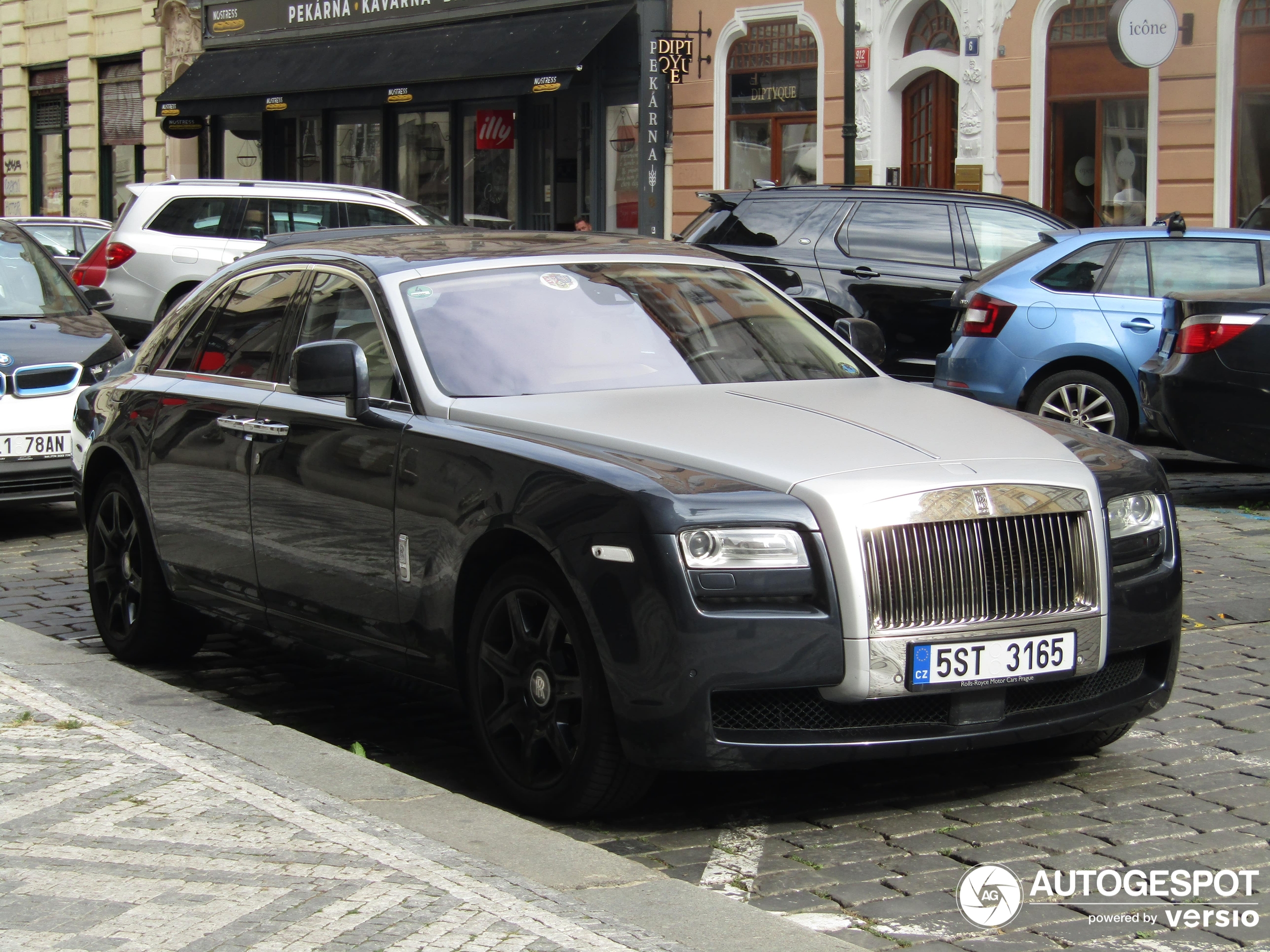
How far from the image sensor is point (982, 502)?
454 centimetres

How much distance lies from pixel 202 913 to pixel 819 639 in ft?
5.28

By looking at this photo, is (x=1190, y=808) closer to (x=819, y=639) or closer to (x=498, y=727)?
(x=819, y=639)

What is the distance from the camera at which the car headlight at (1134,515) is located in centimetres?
486

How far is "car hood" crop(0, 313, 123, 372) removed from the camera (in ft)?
32.3

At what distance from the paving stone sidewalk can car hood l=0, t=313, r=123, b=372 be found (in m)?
5.43

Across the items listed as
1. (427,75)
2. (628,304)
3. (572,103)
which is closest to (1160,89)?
(572,103)

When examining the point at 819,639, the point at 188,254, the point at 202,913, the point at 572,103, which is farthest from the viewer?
the point at 572,103

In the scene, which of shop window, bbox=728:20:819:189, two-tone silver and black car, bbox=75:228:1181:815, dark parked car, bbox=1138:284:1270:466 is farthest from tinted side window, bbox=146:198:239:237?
two-tone silver and black car, bbox=75:228:1181:815

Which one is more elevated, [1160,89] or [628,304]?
[1160,89]

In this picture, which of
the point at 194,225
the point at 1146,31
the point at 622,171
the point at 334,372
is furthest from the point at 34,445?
the point at 622,171

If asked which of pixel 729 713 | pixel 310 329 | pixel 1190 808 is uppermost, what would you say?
pixel 310 329

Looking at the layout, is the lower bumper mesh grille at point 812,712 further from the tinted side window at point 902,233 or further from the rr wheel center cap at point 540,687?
the tinted side window at point 902,233

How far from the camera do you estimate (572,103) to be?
25.3 m

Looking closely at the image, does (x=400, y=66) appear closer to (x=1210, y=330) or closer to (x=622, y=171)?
(x=622, y=171)
